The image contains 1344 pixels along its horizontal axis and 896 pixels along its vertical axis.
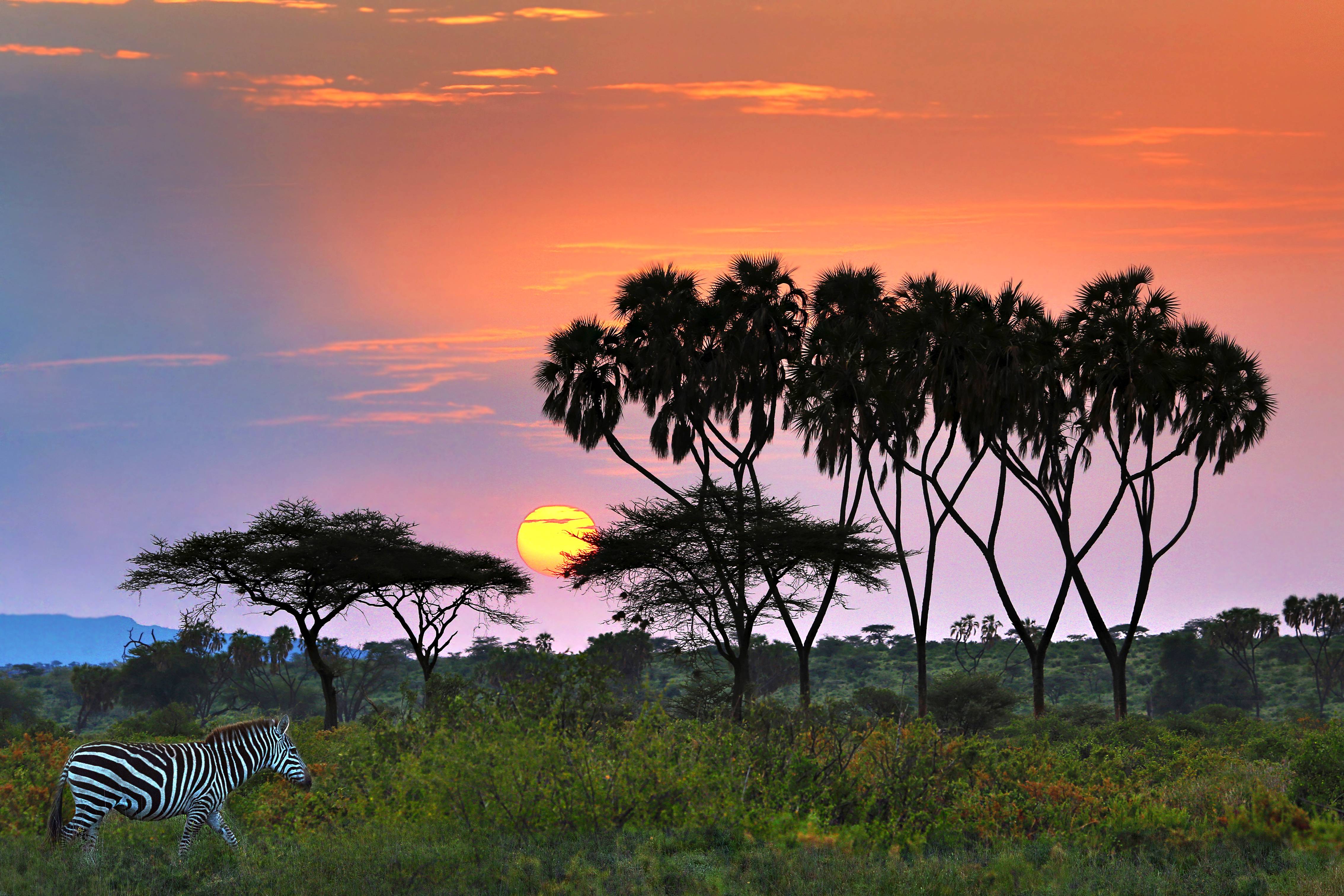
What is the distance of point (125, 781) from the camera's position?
15320mm

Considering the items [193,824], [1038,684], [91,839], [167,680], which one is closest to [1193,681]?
[1038,684]

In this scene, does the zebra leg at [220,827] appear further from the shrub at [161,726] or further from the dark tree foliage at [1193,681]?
the dark tree foliage at [1193,681]

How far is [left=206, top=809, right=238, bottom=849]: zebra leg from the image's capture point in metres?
15.8

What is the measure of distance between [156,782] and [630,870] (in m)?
6.59

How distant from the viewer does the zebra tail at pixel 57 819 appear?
1534 cm

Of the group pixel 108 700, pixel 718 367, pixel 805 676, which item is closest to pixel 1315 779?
pixel 805 676

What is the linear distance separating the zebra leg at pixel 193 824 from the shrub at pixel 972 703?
35.2m

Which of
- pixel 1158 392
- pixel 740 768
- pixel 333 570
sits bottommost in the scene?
pixel 740 768

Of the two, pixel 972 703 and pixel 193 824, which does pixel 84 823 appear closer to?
pixel 193 824

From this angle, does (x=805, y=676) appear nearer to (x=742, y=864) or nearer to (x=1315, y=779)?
(x=1315, y=779)

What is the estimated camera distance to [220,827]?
52.8 feet

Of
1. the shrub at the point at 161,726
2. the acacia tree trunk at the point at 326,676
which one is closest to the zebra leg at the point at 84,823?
the shrub at the point at 161,726

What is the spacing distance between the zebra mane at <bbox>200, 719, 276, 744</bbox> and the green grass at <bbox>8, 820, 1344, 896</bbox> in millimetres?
1480

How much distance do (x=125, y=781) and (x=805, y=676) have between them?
29.8m
